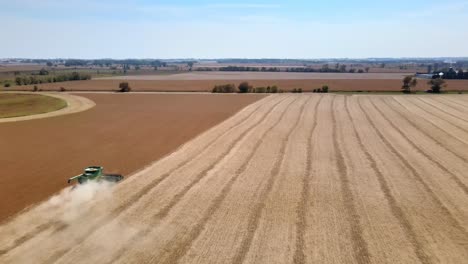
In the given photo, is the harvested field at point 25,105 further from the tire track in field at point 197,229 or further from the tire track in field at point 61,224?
the tire track in field at point 197,229

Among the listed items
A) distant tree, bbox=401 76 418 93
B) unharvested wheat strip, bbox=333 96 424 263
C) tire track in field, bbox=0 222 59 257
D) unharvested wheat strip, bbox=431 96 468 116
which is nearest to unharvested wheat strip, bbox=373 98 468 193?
unharvested wheat strip, bbox=333 96 424 263

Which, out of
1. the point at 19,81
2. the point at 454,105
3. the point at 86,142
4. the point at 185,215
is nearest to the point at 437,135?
the point at 185,215

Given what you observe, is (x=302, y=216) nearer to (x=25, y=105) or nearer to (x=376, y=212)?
(x=376, y=212)

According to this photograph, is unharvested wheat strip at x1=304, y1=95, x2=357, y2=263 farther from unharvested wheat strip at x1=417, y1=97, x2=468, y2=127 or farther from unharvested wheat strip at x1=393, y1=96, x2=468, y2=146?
unharvested wheat strip at x1=417, y1=97, x2=468, y2=127

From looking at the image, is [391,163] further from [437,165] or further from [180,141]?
[180,141]

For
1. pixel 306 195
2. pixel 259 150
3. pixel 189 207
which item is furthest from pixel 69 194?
pixel 259 150

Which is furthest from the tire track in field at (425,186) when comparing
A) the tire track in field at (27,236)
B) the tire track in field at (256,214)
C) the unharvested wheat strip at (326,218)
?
the tire track in field at (27,236)
